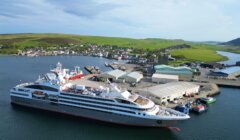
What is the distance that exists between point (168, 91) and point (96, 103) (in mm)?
15037

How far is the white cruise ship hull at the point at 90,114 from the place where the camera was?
35.3 meters

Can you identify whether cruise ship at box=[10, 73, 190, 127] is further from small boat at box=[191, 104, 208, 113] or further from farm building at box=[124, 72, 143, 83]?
farm building at box=[124, 72, 143, 83]

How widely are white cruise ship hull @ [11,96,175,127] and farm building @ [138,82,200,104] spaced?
31.3 ft

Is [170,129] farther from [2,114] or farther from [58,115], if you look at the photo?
[2,114]

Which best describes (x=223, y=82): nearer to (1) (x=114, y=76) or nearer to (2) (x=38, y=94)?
(1) (x=114, y=76)

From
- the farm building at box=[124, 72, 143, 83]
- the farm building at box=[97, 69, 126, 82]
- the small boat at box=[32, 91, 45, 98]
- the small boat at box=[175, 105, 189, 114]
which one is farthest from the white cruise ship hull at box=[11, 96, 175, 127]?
the farm building at box=[124, 72, 143, 83]

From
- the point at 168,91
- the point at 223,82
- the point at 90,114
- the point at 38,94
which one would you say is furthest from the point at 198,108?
the point at 223,82

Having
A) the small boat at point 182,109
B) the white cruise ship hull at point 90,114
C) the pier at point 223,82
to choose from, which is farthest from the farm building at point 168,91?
the pier at point 223,82

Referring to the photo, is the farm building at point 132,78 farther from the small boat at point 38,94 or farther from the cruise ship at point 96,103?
the small boat at point 38,94

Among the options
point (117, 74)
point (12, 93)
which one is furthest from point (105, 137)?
point (117, 74)

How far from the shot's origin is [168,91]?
156 ft

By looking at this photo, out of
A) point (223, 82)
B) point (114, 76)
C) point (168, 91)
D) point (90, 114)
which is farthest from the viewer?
point (223, 82)

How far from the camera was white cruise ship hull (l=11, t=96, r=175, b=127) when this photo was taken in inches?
1389

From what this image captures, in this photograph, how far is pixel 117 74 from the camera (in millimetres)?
65938
